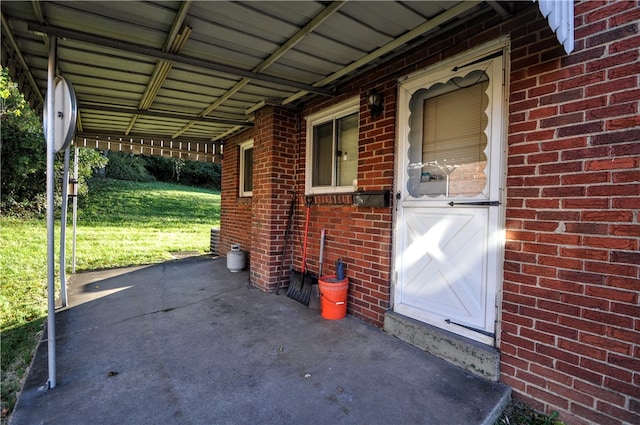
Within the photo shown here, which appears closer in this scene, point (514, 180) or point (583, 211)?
point (583, 211)

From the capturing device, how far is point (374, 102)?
11.4ft

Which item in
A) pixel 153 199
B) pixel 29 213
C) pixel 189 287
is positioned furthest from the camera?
pixel 153 199

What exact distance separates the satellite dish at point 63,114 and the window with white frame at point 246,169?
448cm

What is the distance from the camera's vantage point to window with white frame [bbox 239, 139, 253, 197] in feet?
22.6

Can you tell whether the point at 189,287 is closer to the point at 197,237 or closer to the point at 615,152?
the point at 615,152

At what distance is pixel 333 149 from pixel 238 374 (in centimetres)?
300

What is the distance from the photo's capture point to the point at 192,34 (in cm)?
274

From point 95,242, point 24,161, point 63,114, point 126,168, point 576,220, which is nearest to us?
point 576,220

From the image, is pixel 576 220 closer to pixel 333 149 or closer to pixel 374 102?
pixel 374 102

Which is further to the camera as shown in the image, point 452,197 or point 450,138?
point 450,138

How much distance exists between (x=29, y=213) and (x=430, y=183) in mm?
15019

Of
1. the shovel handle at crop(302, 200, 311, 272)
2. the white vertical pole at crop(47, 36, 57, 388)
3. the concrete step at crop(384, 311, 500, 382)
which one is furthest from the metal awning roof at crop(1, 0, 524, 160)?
the concrete step at crop(384, 311, 500, 382)

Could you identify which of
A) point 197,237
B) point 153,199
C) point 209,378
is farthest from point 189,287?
point 153,199

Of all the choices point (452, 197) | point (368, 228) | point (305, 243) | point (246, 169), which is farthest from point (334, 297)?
point (246, 169)
